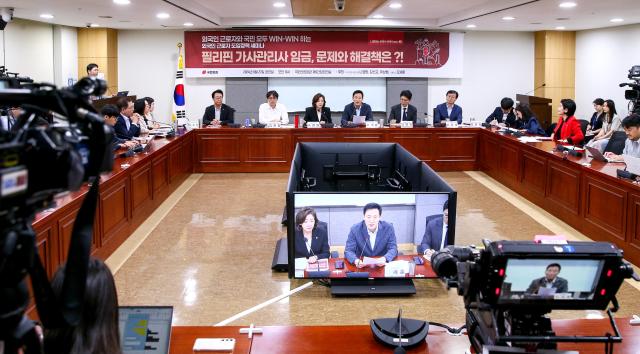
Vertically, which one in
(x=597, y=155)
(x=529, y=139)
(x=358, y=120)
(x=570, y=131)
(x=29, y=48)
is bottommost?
(x=597, y=155)

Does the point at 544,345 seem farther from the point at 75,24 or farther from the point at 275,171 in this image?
the point at 75,24

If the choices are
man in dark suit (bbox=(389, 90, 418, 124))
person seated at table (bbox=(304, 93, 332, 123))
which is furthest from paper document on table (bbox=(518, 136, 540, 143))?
person seated at table (bbox=(304, 93, 332, 123))

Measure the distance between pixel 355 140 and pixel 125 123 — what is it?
350cm

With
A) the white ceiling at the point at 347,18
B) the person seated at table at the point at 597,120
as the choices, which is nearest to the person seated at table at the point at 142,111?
the white ceiling at the point at 347,18

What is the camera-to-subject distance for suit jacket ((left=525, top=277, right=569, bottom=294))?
1840mm

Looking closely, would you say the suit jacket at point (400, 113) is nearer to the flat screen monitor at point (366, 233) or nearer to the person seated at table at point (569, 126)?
the person seated at table at point (569, 126)

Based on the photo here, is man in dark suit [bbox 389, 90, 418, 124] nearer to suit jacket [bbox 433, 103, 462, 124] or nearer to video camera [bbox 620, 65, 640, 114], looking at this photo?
suit jacket [bbox 433, 103, 462, 124]

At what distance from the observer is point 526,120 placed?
10188 millimetres

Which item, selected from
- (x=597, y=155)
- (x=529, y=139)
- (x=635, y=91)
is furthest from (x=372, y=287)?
(x=635, y=91)

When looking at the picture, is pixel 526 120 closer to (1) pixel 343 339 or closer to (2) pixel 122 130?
(2) pixel 122 130

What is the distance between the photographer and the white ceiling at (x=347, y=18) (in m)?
8.60

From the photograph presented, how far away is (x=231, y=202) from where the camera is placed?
A: 26.2ft

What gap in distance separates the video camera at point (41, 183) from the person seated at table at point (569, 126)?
789 centimetres

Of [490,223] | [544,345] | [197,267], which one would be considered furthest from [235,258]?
[544,345]
